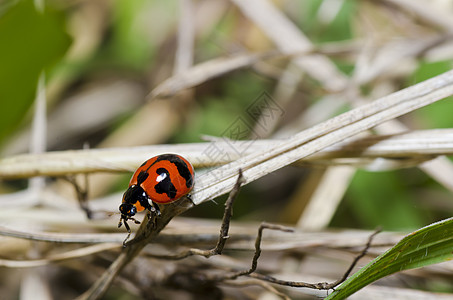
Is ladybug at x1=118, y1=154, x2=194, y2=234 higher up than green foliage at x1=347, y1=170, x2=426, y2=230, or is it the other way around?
green foliage at x1=347, y1=170, x2=426, y2=230

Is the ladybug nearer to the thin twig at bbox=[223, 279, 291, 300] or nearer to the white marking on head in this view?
the white marking on head

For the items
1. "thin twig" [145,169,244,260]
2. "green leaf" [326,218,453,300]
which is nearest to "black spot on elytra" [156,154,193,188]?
"thin twig" [145,169,244,260]

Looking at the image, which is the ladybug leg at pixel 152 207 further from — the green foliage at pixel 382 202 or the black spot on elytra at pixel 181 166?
the green foliage at pixel 382 202

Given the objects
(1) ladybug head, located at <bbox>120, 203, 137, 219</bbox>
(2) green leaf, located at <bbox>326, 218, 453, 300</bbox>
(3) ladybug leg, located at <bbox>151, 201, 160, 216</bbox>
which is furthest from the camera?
(1) ladybug head, located at <bbox>120, 203, 137, 219</bbox>

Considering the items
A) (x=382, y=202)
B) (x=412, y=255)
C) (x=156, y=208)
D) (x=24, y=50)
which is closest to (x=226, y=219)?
(x=156, y=208)

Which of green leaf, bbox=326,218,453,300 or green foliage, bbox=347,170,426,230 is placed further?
green foliage, bbox=347,170,426,230

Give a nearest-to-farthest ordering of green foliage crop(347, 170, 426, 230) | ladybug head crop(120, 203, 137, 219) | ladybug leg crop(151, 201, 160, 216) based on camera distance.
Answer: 1. ladybug leg crop(151, 201, 160, 216)
2. ladybug head crop(120, 203, 137, 219)
3. green foliage crop(347, 170, 426, 230)

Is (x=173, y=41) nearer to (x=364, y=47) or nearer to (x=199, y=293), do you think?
(x=364, y=47)
